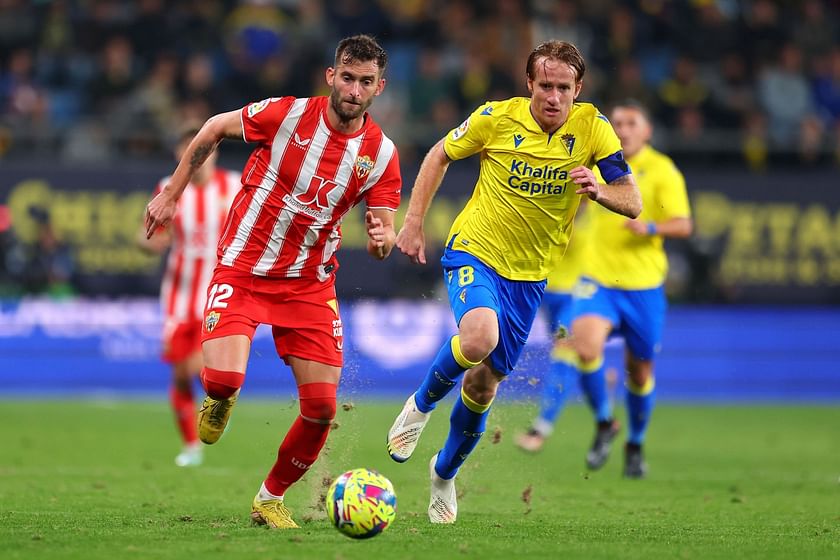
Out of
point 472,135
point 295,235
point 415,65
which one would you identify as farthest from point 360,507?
point 415,65

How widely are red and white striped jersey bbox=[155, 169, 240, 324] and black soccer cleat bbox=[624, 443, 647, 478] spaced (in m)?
4.13

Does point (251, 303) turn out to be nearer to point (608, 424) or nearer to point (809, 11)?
point (608, 424)

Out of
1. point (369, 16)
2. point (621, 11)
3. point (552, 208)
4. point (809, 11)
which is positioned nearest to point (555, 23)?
point (621, 11)

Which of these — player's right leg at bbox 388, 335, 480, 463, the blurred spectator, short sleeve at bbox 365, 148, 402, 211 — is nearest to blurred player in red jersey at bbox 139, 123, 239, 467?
player's right leg at bbox 388, 335, 480, 463

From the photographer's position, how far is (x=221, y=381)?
7453 millimetres

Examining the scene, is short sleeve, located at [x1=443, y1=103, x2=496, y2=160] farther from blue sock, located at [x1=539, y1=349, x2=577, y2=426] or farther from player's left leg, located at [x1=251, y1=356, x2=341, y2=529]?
blue sock, located at [x1=539, y1=349, x2=577, y2=426]

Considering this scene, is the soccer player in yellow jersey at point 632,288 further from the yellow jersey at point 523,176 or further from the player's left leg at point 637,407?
the yellow jersey at point 523,176

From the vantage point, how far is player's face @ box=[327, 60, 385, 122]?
24.4 feet

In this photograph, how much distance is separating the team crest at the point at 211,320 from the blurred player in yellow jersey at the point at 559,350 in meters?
4.18

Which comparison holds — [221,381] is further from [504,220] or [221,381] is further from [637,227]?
[637,227]

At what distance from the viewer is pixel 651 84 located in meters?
21.5

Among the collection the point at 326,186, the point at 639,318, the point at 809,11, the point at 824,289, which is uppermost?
the point at 809,11

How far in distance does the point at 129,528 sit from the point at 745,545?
341 cm

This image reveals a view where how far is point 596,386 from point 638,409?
1.68 ft
